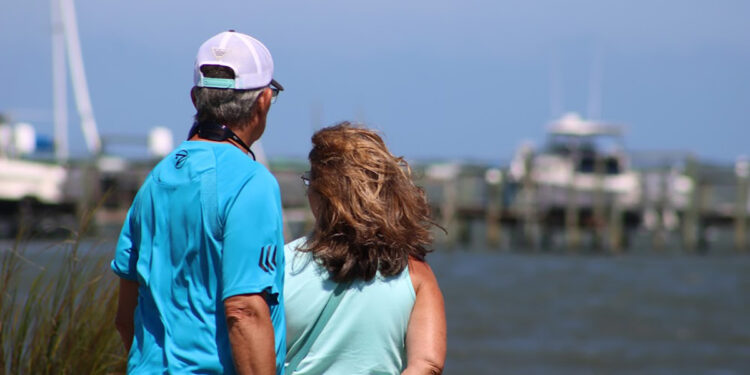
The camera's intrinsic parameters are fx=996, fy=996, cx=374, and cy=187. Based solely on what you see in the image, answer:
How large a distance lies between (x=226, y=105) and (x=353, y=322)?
64 cm

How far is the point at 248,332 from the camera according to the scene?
91.4 inches

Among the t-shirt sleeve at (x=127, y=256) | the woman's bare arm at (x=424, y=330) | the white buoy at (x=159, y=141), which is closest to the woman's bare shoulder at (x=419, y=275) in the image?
the woman's bare arm at (x=424, y=330)

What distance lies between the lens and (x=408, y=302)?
258 centimetres

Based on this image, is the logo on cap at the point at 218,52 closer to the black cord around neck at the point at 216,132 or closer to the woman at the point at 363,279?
the black cord around neck at the point at 216,132

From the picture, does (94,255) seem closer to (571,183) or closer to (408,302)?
(408,302)

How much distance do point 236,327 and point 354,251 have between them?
41 cm

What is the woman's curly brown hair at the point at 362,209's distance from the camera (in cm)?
257

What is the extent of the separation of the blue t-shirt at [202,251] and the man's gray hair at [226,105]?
3.6 inches

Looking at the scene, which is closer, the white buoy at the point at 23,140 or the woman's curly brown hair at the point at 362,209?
the woman's curly brown hair at the point at 362,209

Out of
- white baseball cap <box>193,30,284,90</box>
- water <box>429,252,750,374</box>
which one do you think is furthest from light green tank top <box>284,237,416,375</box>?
water <box>429,252,750,374</box>

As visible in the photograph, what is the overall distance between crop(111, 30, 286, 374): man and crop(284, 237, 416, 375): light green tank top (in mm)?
113

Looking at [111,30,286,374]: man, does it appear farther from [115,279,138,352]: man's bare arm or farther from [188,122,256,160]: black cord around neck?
[115,279,138,352]: man's bare arm

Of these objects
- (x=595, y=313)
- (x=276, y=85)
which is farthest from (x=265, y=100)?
(x=595, y=313)

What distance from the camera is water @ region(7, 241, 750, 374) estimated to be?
14.3 metres
